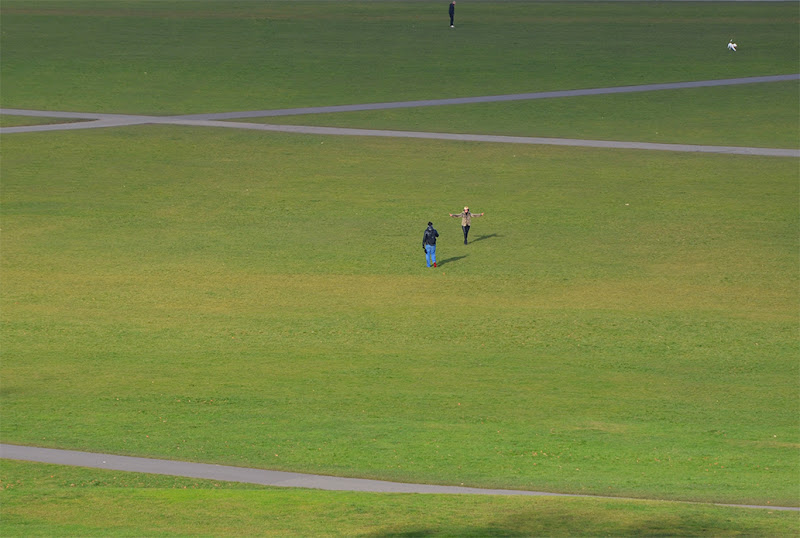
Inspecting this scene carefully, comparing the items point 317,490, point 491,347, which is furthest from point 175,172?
point 317,490

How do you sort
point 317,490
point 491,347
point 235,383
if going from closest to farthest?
point 317,490 < point 235,383 < point 491,347

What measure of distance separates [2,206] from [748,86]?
1609 inches

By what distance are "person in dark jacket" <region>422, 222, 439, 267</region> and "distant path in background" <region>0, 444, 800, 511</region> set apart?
14238 mm

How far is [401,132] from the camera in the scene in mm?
52281

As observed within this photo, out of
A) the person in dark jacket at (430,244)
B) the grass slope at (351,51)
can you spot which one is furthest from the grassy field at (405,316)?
the grass slope at (351,51)

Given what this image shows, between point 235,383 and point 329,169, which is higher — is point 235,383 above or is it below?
below

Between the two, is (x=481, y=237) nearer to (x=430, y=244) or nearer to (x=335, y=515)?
(x=430, y=244)

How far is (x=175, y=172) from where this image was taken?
148ft

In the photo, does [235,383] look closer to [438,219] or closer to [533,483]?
[533,483]

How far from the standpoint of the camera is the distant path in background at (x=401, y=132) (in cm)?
4931

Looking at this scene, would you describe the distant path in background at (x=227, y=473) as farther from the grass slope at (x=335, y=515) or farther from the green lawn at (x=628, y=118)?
the green lawn at (x=628, y=118)

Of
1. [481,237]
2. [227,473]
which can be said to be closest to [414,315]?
[481,237]

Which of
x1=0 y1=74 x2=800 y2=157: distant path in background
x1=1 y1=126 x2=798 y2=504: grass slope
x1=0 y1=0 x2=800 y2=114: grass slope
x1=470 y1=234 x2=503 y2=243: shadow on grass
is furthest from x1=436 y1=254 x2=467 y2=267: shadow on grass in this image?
x1=0 y1=0 x2=800 y2=114: grass slope

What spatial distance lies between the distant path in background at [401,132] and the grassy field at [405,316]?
138 centimetres
